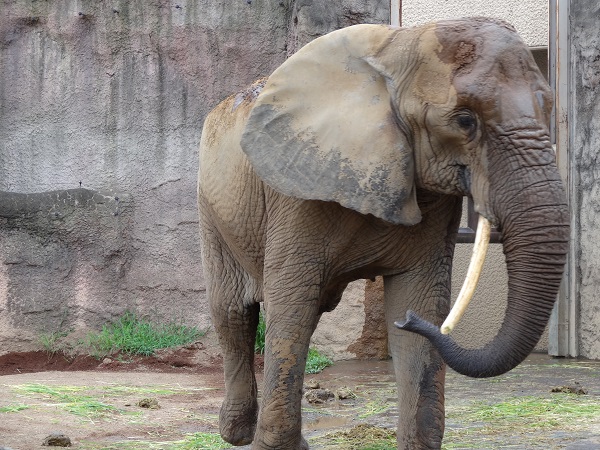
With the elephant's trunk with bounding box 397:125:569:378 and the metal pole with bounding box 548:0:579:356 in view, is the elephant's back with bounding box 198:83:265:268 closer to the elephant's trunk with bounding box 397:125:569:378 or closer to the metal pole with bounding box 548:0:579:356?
the elephant's trunk with bounding box 397:125:569:378

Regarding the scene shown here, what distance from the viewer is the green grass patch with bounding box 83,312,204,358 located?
7.90 meters

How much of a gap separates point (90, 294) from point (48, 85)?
1.69 m

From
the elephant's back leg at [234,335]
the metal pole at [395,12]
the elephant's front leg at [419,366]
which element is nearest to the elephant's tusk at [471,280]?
the elephant's front leg at [419,366]

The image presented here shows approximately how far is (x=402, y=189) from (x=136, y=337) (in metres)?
4.80

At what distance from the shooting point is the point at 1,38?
333 inches

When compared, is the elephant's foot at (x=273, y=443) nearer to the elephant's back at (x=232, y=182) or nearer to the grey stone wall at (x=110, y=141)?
the elephant's back at (x=232, y=182)

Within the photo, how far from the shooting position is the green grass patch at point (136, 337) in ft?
25.9

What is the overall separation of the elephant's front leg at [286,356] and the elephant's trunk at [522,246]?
2.48 ft

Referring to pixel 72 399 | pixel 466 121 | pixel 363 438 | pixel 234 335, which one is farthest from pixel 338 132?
pixel 72 399

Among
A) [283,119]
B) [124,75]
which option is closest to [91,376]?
Answer: [124,75]

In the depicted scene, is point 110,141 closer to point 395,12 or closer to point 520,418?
point 395,12

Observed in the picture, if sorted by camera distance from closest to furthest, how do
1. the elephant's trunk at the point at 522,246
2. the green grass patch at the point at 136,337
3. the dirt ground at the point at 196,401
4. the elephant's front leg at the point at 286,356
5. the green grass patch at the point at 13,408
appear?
the elephant's trunk at the point at 522,246
the elephant's front leg at the point at 286,356
the dirt ground at the point at 196,401
the green grass patch at the point at 13,408
the green grass patch at the point at 136,337

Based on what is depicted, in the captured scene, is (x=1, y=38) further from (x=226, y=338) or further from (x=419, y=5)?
(x=226, y=338)

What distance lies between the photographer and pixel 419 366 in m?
3.91
